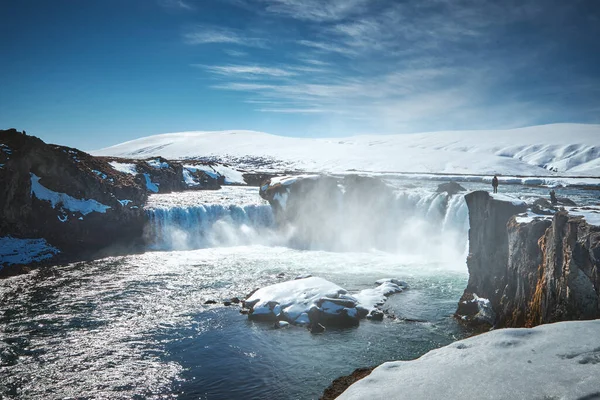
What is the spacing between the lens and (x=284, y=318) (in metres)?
21.2

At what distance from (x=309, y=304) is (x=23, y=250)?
26.0 m

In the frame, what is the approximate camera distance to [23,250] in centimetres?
3234

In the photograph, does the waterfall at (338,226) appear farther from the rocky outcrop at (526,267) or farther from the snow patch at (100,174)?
the rocky outcrop at (526,267)

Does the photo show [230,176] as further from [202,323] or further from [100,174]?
[202,323]

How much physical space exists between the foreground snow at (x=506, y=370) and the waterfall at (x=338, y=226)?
29.5 metres

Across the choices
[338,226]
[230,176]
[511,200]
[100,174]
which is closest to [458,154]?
[230,176]

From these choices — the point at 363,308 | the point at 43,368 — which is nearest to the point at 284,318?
the point at 363,308

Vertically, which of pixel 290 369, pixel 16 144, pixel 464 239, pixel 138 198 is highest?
pixel 16 144

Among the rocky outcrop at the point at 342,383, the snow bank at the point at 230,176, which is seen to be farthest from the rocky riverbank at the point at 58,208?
the snow bank at the point at 230,176

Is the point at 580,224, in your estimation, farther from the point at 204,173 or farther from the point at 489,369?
the point at 204,173

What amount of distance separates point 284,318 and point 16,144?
98.4 feet

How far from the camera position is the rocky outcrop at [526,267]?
12.2 m

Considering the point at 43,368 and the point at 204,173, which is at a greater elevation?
the point at 204,173

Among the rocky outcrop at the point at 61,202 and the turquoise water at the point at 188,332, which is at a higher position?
the rocky outcrop at the point at 61,202
